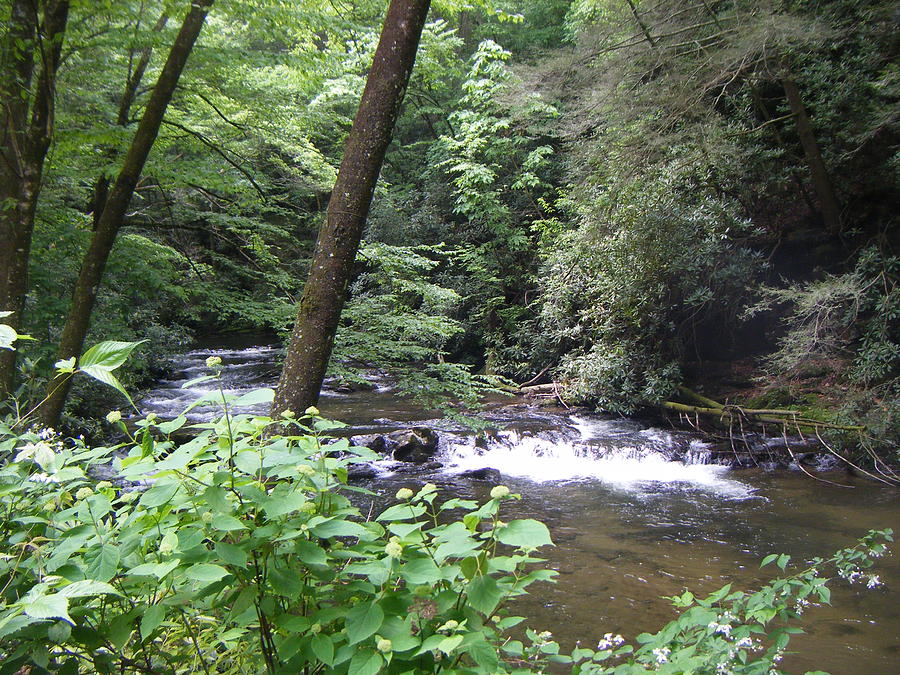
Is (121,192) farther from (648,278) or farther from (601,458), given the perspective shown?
(648,278)

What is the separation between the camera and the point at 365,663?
3.53 feet

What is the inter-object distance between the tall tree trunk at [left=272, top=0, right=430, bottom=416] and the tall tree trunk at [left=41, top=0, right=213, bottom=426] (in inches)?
92.3

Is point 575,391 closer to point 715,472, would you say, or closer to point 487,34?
point 715,472

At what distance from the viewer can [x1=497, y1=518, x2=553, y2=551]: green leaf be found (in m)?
1.08

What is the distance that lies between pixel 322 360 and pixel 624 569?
12.8 feet

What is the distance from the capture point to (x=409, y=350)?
537cm

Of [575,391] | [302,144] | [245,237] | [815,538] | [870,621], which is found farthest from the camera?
[575,391]

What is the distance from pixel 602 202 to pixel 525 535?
33.8 feet

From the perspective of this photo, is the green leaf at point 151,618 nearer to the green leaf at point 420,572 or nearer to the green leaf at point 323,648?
the green leaf at point 323,648

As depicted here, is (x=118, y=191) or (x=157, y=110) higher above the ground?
(x=157, y=110)

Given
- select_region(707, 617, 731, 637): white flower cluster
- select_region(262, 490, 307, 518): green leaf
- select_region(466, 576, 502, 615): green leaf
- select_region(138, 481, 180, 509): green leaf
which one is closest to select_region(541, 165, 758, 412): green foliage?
select_region(707, 617, 731, 637): white flower cluster

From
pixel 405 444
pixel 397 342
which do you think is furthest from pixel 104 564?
pixel 405 444

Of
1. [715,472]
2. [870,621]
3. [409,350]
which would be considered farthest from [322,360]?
[715,472]

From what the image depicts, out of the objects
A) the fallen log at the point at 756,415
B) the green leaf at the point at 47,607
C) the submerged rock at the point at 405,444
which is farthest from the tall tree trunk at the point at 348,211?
the fallen log at the point at 756,415
